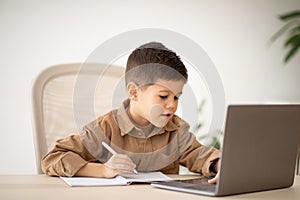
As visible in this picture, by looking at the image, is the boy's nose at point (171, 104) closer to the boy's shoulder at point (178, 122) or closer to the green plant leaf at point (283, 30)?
the boy's shoulder at point (178, 122)

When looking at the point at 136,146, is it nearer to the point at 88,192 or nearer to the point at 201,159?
the point at 201,159

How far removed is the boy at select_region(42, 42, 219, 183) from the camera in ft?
4.63

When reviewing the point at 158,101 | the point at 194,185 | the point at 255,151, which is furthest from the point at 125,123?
the point at 255,151

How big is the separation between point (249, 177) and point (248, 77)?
2617 mm

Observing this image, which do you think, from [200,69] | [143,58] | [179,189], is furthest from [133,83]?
[179,189]

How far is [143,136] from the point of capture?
1.57m

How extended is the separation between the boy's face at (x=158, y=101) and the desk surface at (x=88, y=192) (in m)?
0.19

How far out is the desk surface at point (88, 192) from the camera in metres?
1.17

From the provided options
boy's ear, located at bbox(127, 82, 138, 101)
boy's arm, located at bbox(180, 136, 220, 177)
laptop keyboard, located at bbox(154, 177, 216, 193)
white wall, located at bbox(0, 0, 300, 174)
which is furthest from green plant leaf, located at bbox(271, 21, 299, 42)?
laptop keyboard, located at bbox(154, 177, 216, 193)

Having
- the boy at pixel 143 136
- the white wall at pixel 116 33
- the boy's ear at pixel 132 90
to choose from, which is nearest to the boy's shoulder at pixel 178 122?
the boy at pixel 143 136

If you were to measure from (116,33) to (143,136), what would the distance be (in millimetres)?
1922

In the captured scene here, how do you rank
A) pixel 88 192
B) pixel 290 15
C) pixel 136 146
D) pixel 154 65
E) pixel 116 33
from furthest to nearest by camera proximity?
pixel 290 15
pixel 116 33
pixel 136 146
pixel 154 65
pixel 88 192

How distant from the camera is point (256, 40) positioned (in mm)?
3832

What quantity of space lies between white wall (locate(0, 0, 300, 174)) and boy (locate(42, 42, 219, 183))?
5.88ft
